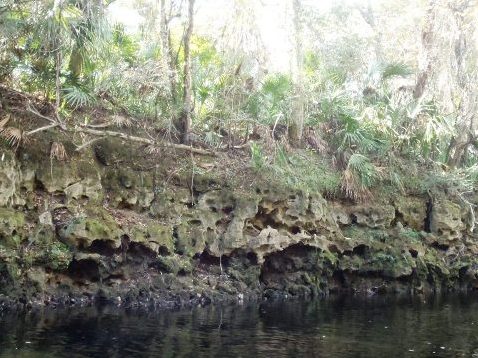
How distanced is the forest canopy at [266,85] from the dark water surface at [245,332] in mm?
4710

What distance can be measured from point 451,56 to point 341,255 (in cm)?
798

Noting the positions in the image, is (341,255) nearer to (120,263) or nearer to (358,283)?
(358,283)

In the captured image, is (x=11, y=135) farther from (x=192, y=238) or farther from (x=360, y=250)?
(x=360, y=250)

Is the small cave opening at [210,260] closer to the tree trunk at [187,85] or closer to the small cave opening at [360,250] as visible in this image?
the tree trunk at [187,85]

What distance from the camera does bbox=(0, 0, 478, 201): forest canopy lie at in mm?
13672

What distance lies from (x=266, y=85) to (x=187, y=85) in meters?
2.51

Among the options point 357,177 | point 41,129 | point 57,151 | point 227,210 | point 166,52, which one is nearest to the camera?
point 41,129

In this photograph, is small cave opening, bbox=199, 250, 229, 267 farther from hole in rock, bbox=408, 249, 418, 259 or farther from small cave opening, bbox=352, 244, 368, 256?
hole in rock, bbox=408, 249, 418, 259

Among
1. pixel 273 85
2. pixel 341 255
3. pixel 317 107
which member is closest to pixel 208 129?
pixel 273 85

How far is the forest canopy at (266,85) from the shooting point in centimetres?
1367

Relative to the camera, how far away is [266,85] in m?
17.4

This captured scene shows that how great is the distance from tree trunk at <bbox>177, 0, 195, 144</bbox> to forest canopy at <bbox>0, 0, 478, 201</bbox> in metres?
0.04

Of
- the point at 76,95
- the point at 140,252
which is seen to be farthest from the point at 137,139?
the point at 140,252

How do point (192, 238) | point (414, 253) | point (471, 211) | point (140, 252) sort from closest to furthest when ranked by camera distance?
point (140, 252) → point (192, 238) → point (414, 253) → point (471, 211)
